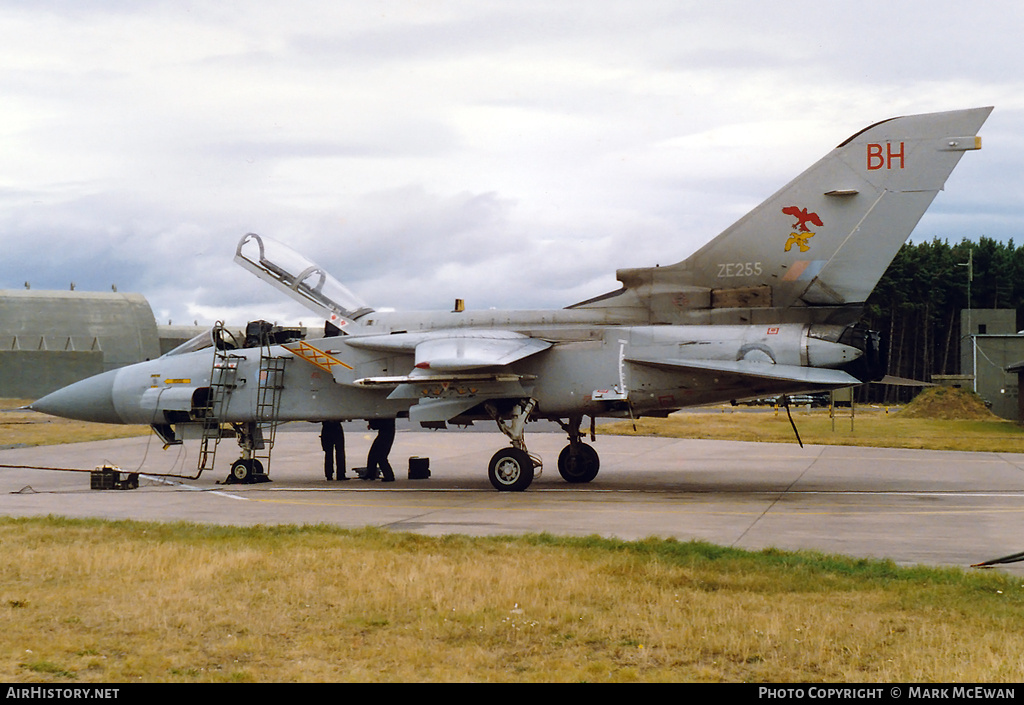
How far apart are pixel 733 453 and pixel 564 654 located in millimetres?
17867

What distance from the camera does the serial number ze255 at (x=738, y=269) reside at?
14484mm

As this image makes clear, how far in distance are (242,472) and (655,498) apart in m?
7.72

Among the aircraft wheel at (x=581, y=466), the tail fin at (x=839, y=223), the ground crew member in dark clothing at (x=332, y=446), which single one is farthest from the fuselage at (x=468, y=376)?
the aircraft wheel at (x=581, y=466)

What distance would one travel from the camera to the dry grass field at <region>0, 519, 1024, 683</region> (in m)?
5.46

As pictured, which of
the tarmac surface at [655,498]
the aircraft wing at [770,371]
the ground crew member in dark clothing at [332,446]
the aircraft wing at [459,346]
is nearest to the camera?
the tarmac surface at [655,498]

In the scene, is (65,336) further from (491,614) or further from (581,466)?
(491,614)

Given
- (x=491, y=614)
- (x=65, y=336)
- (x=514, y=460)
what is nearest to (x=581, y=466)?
(x=514, y=460)

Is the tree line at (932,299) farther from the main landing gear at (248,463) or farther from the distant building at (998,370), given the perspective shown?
the main landing gear at (248,463)

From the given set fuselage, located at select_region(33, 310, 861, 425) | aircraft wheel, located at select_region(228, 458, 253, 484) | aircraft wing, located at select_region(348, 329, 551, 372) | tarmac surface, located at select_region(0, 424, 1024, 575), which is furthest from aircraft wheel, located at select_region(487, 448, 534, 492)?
aircraft wheel, located at select_region(228, 458, 253, 484)

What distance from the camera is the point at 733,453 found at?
22.9 meters

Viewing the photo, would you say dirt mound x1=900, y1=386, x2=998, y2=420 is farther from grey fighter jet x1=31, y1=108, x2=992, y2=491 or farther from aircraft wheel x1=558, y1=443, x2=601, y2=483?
grey fighter jet x1=31, y1=108, x2=992, y2=491

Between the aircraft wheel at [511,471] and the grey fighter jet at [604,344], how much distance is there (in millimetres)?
26

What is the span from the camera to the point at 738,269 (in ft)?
48.0
